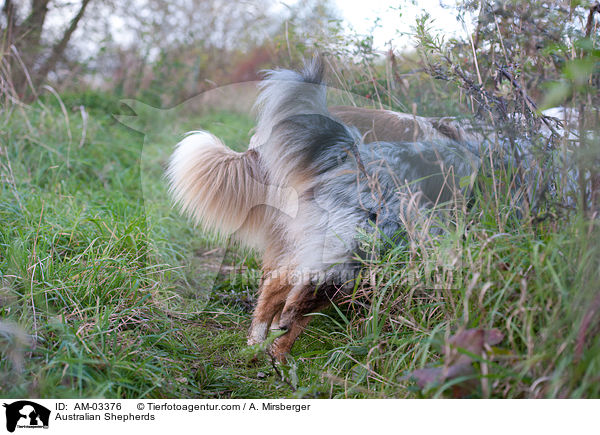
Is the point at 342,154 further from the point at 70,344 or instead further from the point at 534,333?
the point at 70,344

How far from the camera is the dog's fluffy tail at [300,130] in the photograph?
2.31 m

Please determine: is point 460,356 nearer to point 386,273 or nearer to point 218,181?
point 386,273

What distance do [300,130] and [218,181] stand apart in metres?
0.58

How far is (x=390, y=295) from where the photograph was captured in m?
2.13

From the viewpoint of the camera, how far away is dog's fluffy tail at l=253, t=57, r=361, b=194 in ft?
7.59

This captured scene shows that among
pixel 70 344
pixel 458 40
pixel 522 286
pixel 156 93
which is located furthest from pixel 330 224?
pixel 156 93

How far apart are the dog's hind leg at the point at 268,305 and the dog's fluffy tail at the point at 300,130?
1.79 feet

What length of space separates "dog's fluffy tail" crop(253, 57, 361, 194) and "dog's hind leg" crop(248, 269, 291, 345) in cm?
55

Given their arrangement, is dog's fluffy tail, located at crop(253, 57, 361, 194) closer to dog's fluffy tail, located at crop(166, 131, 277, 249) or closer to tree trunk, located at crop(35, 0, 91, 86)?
dog's fluffy tail, located at crop(166, 131, 277, 249)

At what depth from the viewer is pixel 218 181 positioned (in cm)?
252

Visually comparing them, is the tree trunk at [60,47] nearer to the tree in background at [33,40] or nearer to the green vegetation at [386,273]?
the tree in background at [33,40]

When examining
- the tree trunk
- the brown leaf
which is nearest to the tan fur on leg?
the brown leaf

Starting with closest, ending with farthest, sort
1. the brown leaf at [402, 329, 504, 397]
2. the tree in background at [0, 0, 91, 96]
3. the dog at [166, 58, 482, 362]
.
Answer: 1. the brown leaf at [402, 329, 504, 397]
2. the dog at [166, 58, 482, 362]
3. the tree in background at [0, 0, 91, 96]
